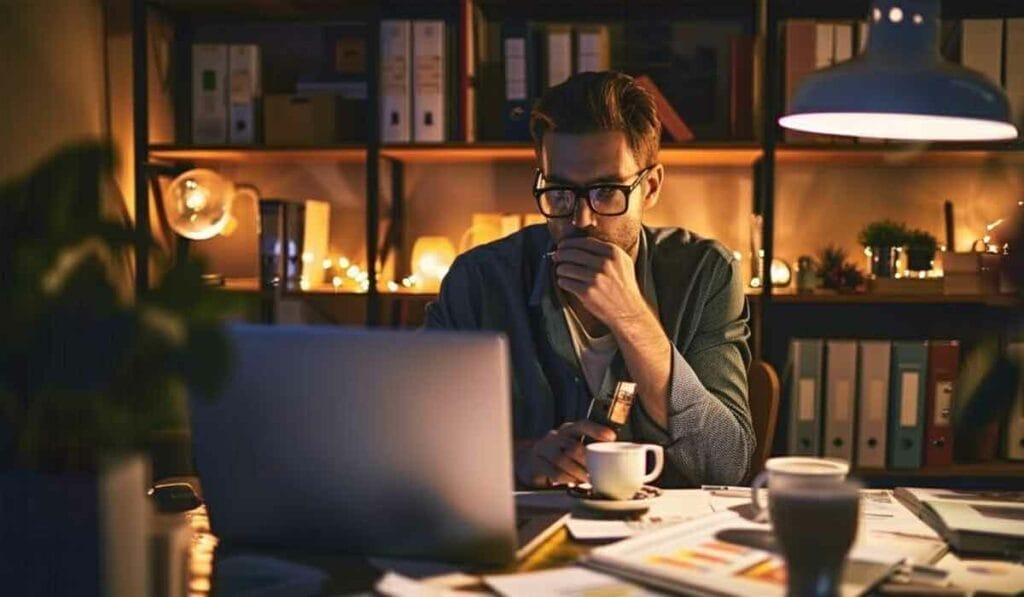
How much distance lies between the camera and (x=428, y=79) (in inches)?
116

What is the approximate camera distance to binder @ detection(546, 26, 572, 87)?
2920 mm

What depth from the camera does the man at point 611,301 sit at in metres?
1.72

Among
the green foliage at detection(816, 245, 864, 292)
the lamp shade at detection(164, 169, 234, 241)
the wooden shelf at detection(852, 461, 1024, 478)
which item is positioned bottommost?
the wooden shelf at detection(852, 461, 1024, 478)

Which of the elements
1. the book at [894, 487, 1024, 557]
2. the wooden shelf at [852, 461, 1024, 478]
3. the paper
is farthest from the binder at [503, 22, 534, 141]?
the paper

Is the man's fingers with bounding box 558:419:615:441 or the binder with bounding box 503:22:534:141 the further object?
the binder with bounding box 503:22:534:141

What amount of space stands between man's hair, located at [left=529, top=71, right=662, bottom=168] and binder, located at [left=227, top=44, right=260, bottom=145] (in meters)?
→ 1.33

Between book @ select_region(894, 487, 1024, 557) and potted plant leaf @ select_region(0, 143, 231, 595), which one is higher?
potted plant leaf @ select_region(0, 143, 231, 595)

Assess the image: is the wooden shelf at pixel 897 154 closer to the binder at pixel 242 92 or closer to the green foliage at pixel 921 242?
→ the green foliage at pixel 921 242

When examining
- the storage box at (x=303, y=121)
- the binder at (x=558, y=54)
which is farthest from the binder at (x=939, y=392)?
the storage box at (x=303, y=121)

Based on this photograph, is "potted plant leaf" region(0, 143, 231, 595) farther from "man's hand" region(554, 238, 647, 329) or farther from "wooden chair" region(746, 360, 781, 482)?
"wooden chair" region(746, 360, 781, 482)

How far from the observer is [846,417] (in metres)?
2.93

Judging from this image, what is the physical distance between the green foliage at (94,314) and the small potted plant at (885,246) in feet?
8.32

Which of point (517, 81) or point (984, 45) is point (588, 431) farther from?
point (984, 45)

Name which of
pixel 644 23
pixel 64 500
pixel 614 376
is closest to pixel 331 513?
pixel 64 500
